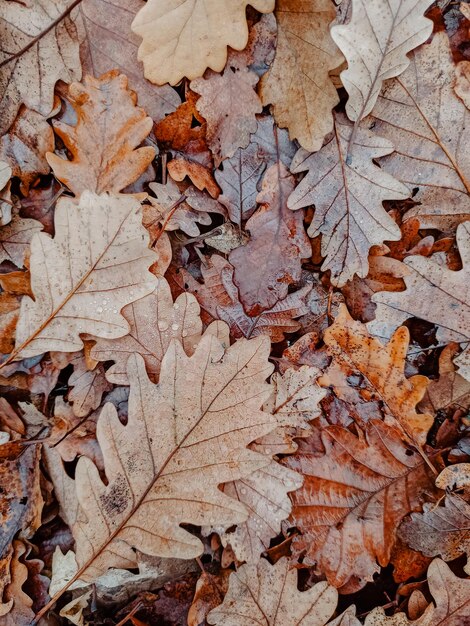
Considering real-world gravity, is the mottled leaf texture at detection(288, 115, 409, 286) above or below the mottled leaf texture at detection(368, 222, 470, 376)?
above

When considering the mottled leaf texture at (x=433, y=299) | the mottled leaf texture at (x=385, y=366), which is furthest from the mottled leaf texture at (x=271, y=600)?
the mottled leaf texture at (x=433, y=299)

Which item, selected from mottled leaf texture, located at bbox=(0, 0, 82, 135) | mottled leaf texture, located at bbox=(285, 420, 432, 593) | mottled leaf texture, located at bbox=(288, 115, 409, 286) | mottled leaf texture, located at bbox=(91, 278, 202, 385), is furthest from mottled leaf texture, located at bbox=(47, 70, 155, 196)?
mottled leaf texture, located at bbox=(285, 420, 432, 593)

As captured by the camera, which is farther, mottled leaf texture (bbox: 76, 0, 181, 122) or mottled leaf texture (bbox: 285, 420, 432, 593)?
mottled leaf texture (bbox: 76, 0, 181, 122)

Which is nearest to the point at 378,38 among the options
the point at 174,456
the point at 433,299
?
the point at 433,299

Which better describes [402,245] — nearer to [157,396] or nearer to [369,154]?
[369,154]

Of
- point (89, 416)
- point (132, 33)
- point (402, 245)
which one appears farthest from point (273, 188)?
point (89, 416)

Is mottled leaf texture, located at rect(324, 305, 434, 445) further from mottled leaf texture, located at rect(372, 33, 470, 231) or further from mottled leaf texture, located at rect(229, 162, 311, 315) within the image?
mottled leaf texture, located at rect(372, 33, 470, 231)

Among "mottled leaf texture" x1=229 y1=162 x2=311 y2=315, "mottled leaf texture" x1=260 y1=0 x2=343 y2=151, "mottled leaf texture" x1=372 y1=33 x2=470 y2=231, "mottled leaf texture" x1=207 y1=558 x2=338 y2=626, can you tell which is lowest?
"mottled leaf texture" x1=207 y1=558 x2=338 y2=626
